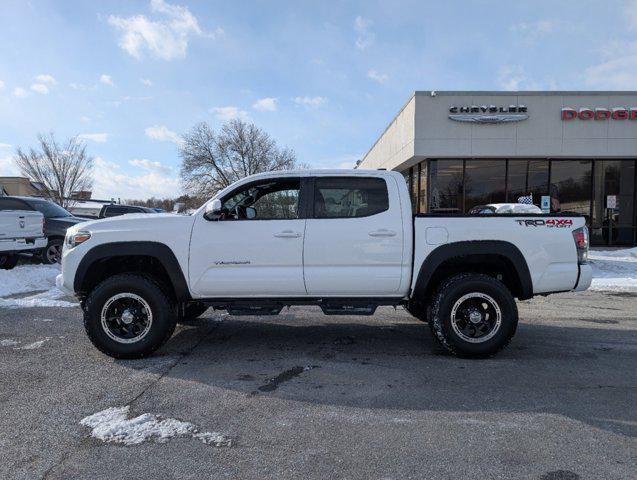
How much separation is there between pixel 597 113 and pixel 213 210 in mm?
17262

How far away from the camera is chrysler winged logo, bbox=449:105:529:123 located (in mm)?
16594

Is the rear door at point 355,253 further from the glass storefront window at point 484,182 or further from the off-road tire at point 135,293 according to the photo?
the glass storefront window at point 484,182

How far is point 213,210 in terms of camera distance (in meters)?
4.57

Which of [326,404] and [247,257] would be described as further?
[247,257]

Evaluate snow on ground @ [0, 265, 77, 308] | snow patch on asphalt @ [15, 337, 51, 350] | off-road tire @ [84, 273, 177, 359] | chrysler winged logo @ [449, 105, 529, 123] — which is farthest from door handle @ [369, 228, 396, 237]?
chrysler winged logo @ [449, 105, 529, 123]

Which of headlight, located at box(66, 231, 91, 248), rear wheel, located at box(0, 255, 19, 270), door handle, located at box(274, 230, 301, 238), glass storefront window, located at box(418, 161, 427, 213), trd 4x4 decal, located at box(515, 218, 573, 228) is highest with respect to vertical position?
glass storefront window, located at box(418, 161, 427, 213)

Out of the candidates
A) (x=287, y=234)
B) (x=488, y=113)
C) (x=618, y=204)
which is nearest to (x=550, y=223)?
(x=287, y=234)

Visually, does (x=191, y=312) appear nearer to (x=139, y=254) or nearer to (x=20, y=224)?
(x=139, y=254)

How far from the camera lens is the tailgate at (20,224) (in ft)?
31.2

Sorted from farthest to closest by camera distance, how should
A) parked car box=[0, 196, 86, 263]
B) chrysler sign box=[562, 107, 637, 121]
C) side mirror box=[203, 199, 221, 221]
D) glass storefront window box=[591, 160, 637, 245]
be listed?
glass storefront window box=[591, 160, 637, 245] < chrysler sign box=[562, 107, 637, 121] < parked car box=[0, 196, 86, 263] < side mirror box=[203, 199, 221, 221]

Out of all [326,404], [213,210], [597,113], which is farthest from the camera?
[597,113]

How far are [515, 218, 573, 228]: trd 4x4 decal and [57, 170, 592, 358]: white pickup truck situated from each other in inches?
0.4

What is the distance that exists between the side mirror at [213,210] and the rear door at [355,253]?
95cm

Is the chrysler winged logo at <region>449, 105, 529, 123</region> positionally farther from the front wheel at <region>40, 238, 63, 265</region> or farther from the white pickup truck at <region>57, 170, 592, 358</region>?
the front wheel at <region>40, 238, 63, 265</region>
